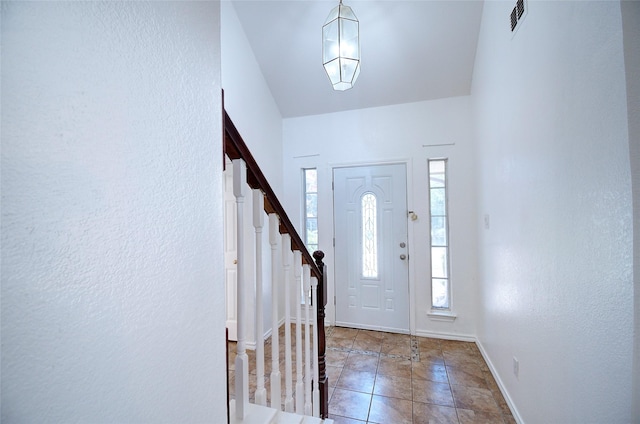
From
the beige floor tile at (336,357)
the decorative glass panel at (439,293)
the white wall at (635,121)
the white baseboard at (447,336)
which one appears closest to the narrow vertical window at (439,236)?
the decorative glass panel at (439,293)

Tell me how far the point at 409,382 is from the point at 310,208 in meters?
2.12

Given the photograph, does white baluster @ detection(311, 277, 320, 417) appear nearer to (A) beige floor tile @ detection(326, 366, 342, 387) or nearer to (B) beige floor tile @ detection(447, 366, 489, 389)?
(A) beige floor tile @ detection(326, 366, 342, 387)

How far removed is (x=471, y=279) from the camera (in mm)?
2941

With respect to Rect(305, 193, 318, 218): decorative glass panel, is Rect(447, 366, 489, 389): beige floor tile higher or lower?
lower

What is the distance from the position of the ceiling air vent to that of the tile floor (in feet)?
8.09

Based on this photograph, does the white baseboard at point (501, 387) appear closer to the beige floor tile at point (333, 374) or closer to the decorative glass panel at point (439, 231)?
the decorative glass panel at point (439, 231)

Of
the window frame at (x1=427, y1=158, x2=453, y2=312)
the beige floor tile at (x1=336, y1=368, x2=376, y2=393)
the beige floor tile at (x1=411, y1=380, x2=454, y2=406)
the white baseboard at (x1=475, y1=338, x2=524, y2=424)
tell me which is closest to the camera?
the white baseboard at (x1=475, y1=338, x2=524, y2=424)

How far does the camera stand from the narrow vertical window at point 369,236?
129 inches

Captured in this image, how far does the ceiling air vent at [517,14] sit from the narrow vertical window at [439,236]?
57.7 inches

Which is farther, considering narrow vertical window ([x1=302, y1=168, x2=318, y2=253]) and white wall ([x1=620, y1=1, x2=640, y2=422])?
narrow vertical window ([x1=302, y1=168, x2=318, y2=253])

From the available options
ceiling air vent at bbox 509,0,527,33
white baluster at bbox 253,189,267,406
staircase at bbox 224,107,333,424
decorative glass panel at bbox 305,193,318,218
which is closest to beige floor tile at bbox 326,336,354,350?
decorative glass panel at bbox 305,193,318,218

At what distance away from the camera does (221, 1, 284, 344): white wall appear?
8.25 ft

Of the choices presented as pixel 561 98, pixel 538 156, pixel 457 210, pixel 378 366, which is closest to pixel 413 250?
pixel 457 210

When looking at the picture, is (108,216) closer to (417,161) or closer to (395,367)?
(395,367)
